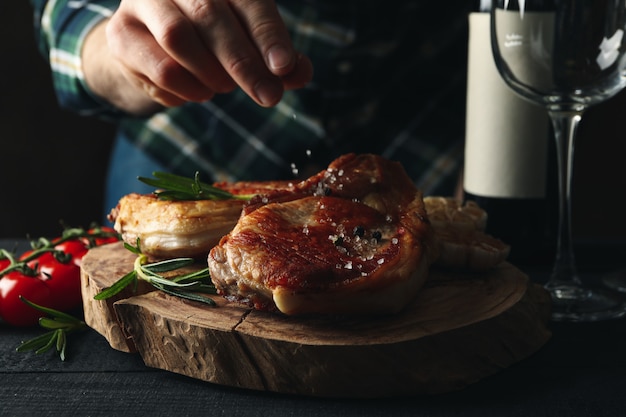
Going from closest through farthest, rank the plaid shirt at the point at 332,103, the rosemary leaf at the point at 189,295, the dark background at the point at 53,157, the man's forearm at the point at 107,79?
the rosemary leaf at the point at 189,295 < the man's forearm at the point at 107,79 < the plaid shirt at the point at 332,103 < the dark background at the point at 53,157

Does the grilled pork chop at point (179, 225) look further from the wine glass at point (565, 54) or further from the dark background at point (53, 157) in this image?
the dark background at point (53, 157)

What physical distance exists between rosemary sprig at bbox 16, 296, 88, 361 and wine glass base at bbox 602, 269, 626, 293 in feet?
2.52

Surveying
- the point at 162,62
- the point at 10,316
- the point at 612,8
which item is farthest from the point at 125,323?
the point at 612,8

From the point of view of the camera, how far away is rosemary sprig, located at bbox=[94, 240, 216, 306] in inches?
37.1

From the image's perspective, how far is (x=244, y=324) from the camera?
2.81ft

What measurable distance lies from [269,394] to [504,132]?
2.04 feet

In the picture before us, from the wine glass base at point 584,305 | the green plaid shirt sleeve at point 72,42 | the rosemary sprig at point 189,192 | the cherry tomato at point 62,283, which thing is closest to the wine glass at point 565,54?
the wine glass base at point 584,305

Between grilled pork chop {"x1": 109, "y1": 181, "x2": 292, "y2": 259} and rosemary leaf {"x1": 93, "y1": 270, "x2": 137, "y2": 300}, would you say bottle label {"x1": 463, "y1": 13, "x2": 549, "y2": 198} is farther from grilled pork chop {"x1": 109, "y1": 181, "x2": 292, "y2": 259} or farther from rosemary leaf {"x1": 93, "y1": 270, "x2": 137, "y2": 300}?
rosemary leaf {"x1": 93, "y1": 270, "x2": 137, "y2": 300}

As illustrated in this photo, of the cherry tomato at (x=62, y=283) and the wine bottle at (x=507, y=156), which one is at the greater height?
the wine bottle at (x=507, y=156)

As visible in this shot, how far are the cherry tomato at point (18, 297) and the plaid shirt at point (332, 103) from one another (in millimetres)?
766

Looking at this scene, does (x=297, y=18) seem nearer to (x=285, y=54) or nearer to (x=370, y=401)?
Answer: (x=285, y=54)

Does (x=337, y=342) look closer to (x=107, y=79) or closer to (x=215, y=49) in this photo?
(x=215, y=49)

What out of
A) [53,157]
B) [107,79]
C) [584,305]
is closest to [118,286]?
[584,305]

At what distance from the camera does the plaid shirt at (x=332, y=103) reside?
5.82 ft
